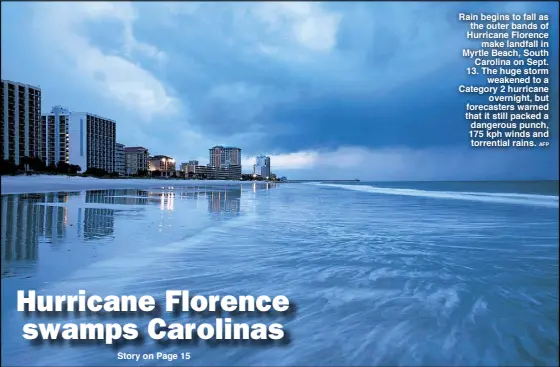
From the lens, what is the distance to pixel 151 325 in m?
3.92

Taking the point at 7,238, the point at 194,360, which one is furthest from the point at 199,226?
the point at 194,360

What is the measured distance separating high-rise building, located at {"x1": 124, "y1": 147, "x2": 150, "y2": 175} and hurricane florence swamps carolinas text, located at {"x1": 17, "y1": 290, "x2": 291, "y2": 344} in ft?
630

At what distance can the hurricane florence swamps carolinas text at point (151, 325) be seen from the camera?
11.8 ft

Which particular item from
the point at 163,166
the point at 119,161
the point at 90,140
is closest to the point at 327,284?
the point at 90,140

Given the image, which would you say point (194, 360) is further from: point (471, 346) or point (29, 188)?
point (29, 188)

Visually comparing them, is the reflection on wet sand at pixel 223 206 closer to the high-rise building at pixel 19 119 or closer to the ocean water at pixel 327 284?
the ocean water at pixel 327 284

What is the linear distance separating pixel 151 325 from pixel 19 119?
121955 millimetres

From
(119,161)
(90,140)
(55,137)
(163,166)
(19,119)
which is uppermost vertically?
(19,119)

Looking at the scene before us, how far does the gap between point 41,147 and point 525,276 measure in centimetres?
16082

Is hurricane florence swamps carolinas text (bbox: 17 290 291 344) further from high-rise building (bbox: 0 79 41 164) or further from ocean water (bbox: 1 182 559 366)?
high-rise building (bbox: 0 79 41 164)

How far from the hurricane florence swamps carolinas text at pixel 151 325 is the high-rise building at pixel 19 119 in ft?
366

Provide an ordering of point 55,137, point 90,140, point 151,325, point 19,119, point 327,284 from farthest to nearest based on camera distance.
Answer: point 90,140, point 55,137, point 19,119, point 327,284, point 151,325

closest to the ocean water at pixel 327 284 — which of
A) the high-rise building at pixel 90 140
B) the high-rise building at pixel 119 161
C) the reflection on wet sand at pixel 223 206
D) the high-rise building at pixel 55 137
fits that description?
the reflection on wet sand at pixel 223 206

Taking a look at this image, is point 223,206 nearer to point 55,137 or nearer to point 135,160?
point 55,137
